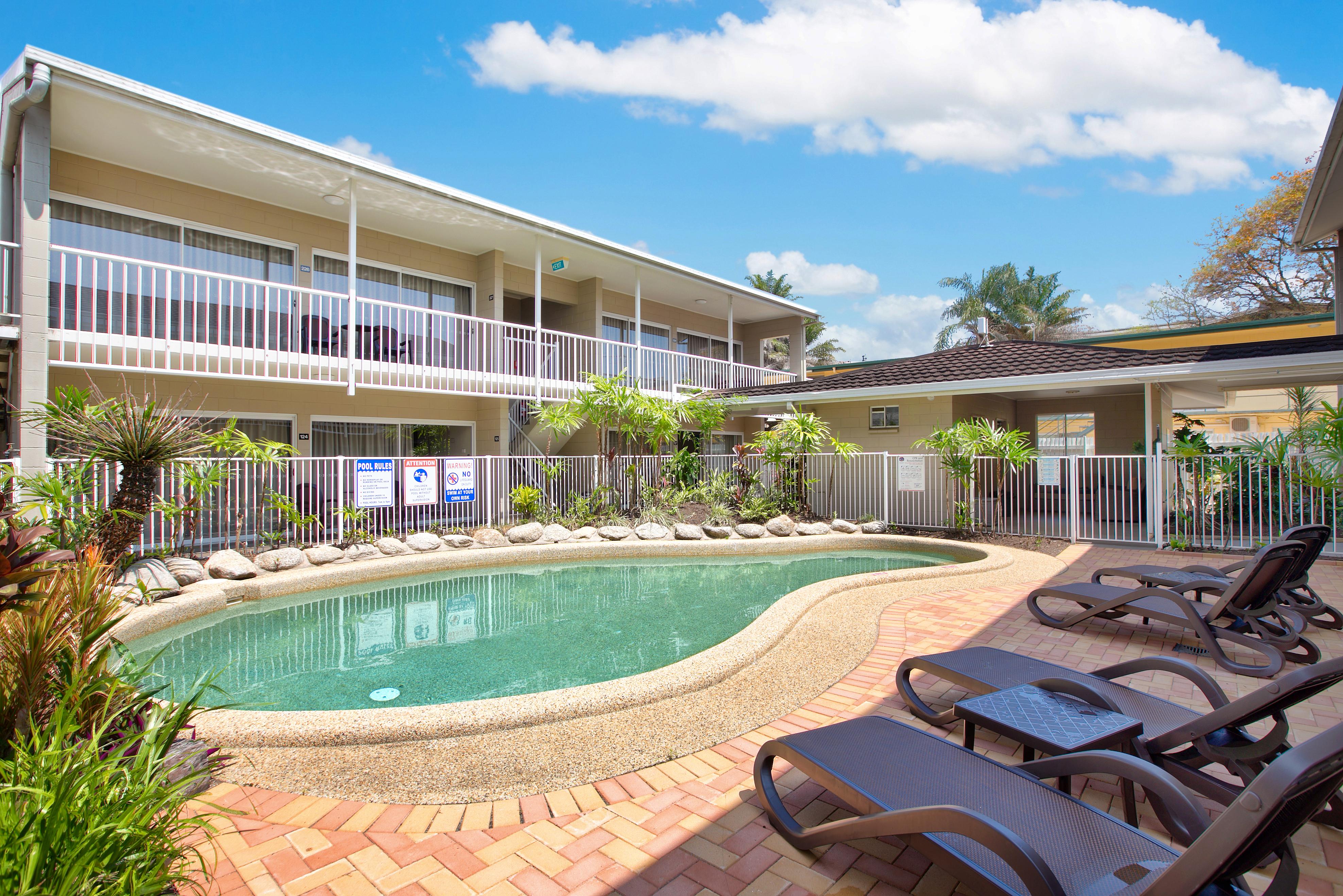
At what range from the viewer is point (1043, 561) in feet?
27.5

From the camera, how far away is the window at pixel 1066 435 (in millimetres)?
17375

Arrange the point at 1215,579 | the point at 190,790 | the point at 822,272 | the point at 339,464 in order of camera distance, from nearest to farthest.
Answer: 1. the point at 190,790
2. the point at 1215,579
3. the point at 339,464
4. the point at 822,272

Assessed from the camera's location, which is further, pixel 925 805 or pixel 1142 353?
pixel 1142 353

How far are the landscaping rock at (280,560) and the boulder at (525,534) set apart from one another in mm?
3014

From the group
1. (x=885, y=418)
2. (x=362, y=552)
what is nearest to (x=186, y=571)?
(x=362, y=552)

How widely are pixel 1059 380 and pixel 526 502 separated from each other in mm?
9878

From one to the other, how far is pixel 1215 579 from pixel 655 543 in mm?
7173

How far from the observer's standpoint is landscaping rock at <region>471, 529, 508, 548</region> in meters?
10.2

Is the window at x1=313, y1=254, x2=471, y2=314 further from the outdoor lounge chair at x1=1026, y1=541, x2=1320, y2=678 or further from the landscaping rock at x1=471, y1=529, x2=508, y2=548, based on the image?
the outdoor lounge chair at x1=1026, y1=541, x2=1320, y2=678

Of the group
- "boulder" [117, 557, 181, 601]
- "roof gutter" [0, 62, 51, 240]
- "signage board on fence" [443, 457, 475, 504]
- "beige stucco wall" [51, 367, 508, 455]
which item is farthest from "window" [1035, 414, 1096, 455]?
"roof gutter" [0, 62, 51, 240]

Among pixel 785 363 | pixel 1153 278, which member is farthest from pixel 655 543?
pixel 1153 278

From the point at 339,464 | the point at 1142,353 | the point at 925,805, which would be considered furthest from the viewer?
the point at 1142,353

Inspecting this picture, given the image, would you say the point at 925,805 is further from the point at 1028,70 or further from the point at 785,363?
the point at 785,363

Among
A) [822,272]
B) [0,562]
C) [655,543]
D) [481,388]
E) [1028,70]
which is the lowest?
[655,543]
